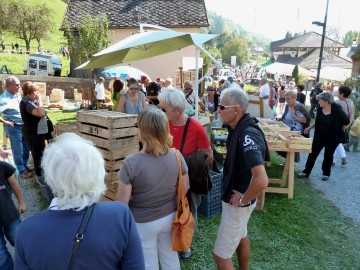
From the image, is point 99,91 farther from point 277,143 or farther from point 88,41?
point 277,143

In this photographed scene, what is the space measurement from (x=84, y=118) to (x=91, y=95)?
33.9 ft

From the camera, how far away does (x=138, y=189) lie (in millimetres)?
2229

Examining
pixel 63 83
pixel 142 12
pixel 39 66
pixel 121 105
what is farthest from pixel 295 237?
pixel 142 12

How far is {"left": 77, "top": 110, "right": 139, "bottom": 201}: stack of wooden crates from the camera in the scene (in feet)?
12.5

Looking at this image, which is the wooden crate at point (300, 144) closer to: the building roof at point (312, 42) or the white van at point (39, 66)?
the white van at point (39, 66)

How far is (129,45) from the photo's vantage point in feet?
13.9

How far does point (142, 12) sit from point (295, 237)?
21.8 metres

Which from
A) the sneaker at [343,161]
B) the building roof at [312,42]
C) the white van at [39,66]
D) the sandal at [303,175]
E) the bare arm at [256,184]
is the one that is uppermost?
the building roof at [312,42]

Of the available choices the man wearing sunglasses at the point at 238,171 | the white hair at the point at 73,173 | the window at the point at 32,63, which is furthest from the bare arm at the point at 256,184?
the window at the point at 32,63

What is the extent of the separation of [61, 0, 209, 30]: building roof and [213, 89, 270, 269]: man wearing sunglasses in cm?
2041

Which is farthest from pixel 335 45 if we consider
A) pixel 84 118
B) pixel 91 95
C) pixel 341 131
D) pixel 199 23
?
pixel 84 118

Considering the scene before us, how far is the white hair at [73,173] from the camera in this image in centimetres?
130

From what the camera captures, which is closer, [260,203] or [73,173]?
[73,173]

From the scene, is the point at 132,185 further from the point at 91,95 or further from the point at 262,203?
the point at 91,95
